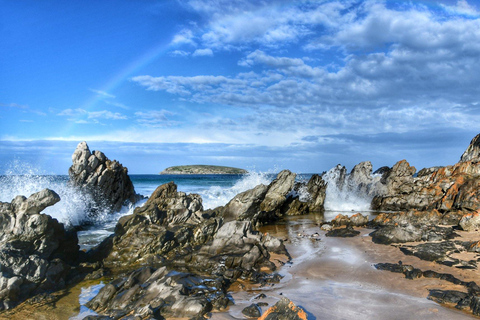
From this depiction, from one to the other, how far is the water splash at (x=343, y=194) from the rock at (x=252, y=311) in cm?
2138

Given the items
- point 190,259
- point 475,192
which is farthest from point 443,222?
point 190,259

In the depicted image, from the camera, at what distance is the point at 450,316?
6020 millimetres

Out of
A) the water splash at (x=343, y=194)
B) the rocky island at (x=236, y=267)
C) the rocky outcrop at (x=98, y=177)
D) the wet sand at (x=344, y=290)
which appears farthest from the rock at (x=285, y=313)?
the water splash at (x=343, y=194)

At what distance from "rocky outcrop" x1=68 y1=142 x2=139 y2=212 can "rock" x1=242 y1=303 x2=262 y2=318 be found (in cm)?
1861

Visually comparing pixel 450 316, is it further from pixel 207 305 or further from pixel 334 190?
pixel 334 190

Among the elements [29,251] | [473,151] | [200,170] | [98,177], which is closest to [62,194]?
[98,177]

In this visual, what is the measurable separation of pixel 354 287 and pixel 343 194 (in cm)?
2204

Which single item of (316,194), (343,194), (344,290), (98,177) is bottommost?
(344,290)

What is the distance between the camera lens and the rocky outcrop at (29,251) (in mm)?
8031

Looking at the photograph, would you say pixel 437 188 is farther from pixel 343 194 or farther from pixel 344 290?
pixel 344 290

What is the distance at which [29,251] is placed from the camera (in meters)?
9.28

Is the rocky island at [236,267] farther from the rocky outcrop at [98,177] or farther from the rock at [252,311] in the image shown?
the rocky outcrop at [98,177]

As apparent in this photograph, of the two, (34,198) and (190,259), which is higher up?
(34,198)

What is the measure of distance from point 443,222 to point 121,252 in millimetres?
14640
